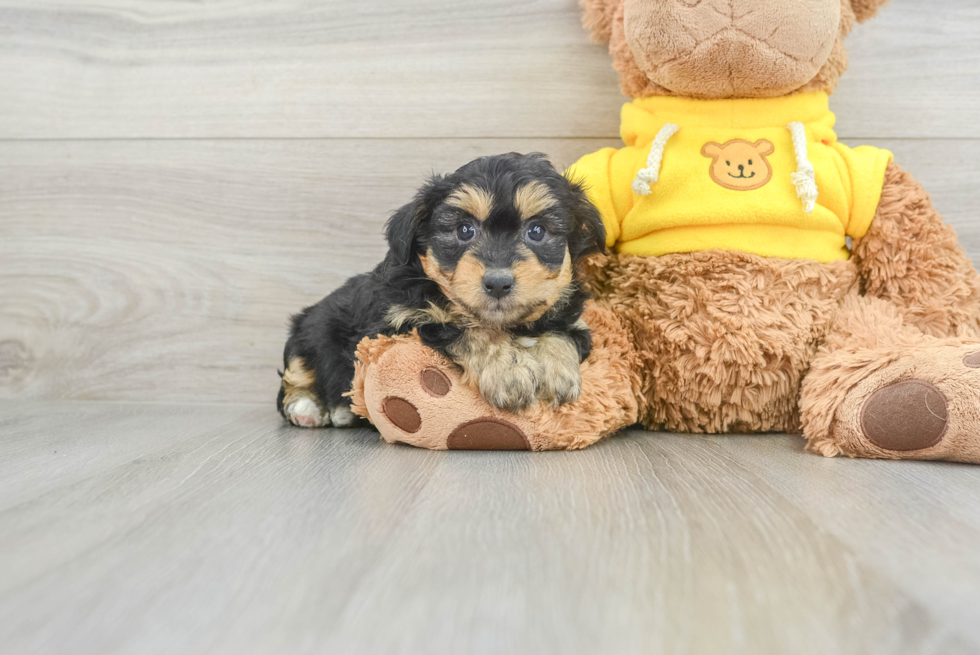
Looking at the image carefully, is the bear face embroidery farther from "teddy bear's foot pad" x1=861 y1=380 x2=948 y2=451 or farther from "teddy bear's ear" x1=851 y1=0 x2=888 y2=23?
"teddy bear's foot pad" x1=861 y1=380 x2=948 y2=451

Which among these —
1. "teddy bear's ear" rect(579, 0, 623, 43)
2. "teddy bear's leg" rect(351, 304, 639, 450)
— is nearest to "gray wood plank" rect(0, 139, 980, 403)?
"teddy bear's ear" rect(579, 0, 623, 43)

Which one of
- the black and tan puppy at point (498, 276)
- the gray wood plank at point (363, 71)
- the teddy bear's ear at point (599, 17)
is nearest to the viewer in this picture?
the black and tan puppy at point (498, 276)

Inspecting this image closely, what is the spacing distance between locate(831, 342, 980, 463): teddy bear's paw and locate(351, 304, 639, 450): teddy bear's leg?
0.47 meters

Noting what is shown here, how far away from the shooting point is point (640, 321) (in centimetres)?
166

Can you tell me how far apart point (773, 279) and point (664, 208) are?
289mm

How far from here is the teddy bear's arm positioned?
158cm

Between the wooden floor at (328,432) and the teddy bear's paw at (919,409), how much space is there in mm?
47

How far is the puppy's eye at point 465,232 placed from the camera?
1.42 metres

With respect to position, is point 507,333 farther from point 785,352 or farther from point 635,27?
point 635,27

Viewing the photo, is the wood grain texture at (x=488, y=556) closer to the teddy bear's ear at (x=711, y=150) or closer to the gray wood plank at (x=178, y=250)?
the teddy bear's ear at (x=711, y=150)

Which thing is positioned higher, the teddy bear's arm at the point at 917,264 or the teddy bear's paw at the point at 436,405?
the teddy bear's arm at the point at 917,264

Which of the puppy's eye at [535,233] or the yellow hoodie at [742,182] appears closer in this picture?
the puppy's eye at [535,233]

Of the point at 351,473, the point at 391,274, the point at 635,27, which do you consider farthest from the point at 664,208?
the point at 351,473

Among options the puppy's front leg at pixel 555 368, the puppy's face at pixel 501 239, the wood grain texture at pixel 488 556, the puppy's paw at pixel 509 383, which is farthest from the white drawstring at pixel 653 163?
the wood grain texture at pixel 488 556
